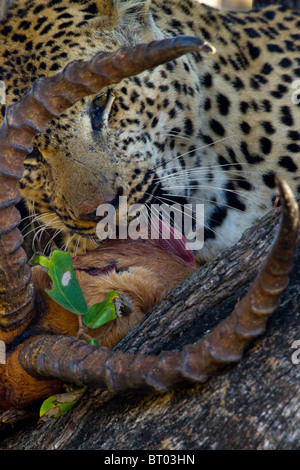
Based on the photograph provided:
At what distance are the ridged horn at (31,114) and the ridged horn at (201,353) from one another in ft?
0.92

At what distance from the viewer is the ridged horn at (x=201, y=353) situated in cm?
173

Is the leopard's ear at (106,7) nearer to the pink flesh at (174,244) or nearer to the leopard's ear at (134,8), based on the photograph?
the leopard's ear at (134,8)

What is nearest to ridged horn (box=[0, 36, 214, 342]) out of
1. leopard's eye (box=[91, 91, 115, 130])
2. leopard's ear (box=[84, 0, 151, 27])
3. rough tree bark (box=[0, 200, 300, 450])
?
rough tree bark (box=[0, 200, 300, 450])

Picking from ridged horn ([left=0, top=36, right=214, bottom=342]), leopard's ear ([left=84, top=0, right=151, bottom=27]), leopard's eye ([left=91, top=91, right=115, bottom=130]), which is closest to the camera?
ridged horn ([left=0, top=36, right=214, bottom=342])

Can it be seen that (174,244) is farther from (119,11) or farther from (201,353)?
(119,11)

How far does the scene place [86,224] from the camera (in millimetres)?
3273

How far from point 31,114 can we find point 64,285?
0.60 meters

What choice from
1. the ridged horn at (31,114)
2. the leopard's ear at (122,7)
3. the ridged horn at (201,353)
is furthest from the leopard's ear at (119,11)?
the ridged horn at (201,353)

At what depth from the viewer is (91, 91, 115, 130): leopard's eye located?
338 centimetres

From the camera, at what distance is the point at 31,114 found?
81.1 inches

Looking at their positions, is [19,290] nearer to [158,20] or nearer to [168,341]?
[168,341]

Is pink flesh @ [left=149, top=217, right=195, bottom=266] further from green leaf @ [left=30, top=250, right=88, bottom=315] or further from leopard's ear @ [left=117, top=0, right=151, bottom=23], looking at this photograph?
leopard's ear @ [left=117, top=0, right=151, bottom=23]

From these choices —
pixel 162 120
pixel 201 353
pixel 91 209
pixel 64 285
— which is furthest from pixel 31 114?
pixel 162 120

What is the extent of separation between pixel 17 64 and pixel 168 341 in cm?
185
